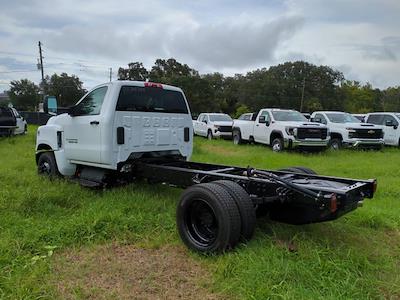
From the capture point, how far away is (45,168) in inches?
324

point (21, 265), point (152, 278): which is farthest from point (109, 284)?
point (21, 265)

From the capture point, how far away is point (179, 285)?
3.94 metres

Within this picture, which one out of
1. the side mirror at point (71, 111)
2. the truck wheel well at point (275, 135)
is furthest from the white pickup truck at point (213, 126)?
the side mirror at point (71, 111)

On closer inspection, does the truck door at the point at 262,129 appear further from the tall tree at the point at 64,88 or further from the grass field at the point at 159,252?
the tall tree at the point at 64,88

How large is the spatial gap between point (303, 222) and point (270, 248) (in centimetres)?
52

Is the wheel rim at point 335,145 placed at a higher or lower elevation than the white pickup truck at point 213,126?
lower

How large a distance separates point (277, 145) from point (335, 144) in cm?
282

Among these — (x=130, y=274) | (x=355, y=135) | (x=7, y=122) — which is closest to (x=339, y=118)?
(x=355, y=135)

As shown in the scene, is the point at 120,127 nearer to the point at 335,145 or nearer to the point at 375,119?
the point at 335,145

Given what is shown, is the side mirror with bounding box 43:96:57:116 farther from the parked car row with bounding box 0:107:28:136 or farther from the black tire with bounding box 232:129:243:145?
the black tire with bounding box 232:129:243:145

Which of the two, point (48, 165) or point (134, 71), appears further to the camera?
point (134, 71)

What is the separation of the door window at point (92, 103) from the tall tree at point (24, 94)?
276 ft

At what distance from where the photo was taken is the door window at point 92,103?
268 inches

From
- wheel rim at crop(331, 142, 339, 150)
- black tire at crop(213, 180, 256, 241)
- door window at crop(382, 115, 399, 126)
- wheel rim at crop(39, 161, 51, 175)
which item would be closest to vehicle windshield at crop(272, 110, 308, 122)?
wheel rim at crop(331, 142, 339, 150)
